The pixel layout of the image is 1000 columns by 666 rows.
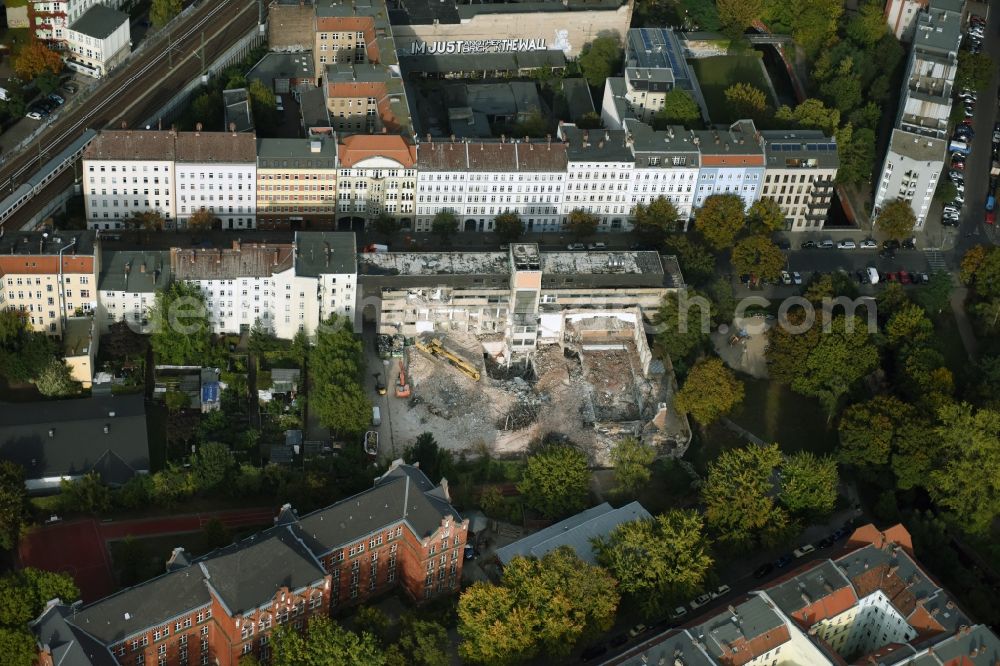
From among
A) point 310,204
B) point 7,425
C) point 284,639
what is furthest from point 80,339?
point 284,639

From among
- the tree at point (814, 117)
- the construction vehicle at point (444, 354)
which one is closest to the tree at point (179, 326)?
the construction vehicle at point (444, 354)

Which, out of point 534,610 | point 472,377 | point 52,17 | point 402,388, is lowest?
point 534,610

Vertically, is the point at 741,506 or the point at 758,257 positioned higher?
the point at 758,257

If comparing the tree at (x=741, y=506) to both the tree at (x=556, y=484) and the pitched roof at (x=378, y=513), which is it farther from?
the pitched roof at (x=378, y=513)

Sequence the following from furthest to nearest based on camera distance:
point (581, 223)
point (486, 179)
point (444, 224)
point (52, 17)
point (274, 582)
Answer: point (52, 17), point (581, 223), point (444, 224), point (486, 179), point (274, 582)

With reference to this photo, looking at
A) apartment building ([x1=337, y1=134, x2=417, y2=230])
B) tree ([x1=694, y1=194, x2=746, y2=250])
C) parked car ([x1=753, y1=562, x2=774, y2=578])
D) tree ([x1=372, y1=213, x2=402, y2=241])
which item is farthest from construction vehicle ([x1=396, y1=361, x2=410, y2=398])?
tree ([x1=694, y1=194, x2=746, y2=250])

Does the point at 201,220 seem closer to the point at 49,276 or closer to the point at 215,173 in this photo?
the point at 215,173

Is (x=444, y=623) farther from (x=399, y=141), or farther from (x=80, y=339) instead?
(x=399, y=141)

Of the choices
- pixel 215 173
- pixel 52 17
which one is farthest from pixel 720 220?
A: pixel 52 17

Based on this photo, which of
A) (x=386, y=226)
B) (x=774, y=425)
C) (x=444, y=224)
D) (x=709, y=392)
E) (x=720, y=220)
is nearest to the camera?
(x=709, y=392)
